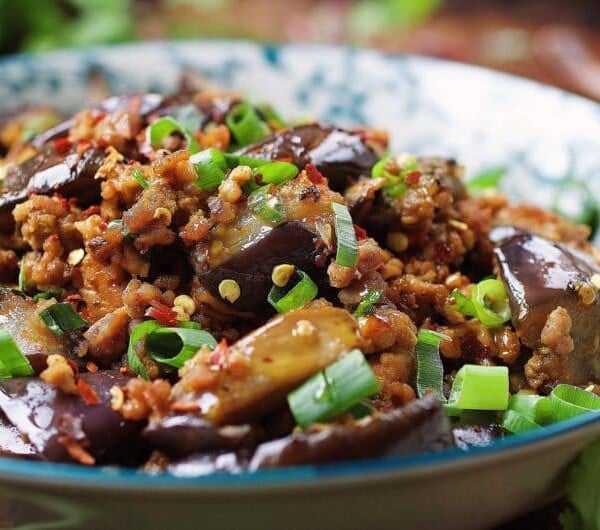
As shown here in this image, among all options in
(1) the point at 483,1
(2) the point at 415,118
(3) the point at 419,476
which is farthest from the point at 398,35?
(3) the point at 419,476

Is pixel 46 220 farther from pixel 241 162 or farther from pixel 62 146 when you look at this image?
pixel 241 162

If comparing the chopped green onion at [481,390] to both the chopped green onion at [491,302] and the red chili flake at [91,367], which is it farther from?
the red chili flake at [91,367]

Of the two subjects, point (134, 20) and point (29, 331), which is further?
point (134, 20)

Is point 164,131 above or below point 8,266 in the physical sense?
above

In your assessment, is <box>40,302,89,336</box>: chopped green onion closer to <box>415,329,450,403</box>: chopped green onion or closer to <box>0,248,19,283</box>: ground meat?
<box>0,248,19,283</box>: ground meat

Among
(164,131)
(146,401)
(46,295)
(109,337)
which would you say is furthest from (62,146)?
(146,401)

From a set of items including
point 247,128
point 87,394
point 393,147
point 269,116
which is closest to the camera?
point 87,394

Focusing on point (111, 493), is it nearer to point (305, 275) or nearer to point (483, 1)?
point (305, 275)
